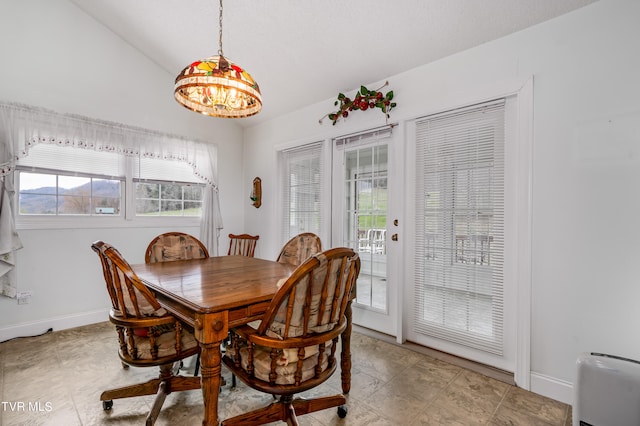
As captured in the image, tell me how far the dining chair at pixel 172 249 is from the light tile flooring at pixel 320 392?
846 millimetres

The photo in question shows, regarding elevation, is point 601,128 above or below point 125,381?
above

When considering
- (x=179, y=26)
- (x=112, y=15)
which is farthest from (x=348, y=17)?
Answer: (x=112, y=15)

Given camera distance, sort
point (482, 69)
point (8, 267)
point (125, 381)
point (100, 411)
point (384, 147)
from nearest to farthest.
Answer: point (100, 411) → point (125, 381) → point (482, 69) → point (8, 267) → point (384, 147)

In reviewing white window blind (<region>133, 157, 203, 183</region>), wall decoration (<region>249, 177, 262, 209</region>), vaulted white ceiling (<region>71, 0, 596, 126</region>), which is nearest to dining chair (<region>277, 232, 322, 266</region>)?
vaulted white ceiling (<region>71, 0, 596, 126</region>)

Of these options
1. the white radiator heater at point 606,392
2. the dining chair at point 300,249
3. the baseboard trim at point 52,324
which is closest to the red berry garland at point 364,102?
the dining chair at point 300,249

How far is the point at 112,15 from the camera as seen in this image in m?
3.05

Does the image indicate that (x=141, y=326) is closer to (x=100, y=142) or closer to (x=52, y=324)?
(x=52, y=324)

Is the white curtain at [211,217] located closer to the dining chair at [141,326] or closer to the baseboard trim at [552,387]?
the dining chair at [141,326]

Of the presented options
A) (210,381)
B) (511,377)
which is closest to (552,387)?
(511,377)

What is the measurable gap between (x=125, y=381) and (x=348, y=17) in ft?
10.3

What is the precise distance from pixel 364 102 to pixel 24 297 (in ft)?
12.3

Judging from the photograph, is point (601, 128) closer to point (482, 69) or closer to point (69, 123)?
point (482, 69)

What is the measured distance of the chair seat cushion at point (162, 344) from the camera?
4.83 ft

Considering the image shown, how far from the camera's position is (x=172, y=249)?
2.56m
